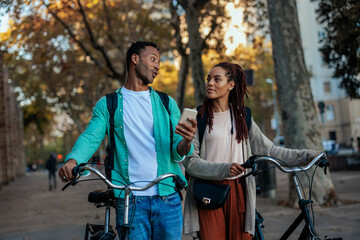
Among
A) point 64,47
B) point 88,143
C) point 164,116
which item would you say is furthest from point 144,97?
point 64,47

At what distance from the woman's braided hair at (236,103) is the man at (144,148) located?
1.55 ft

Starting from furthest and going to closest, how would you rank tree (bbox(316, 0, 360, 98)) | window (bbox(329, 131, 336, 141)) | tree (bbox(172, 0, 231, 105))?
1. window (bbox(329, 131, 336, 141))
2. tree (bbox(316, 0, 360, 98))
3. tree (bbox(172, 0, 231, 105))

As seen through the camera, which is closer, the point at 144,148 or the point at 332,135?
the point at 144,148

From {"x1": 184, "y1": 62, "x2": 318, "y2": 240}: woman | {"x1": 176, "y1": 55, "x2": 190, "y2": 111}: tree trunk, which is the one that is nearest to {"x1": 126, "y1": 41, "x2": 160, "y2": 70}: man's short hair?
{"x1": 184, "y1": 62, "x2": 318, "y2": 240}: woman

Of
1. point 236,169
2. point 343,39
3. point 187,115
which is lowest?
point 236,169

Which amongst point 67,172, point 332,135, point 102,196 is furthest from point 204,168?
point 332,135

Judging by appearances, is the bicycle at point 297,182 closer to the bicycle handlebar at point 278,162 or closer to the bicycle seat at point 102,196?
the bicycle handlebar at point 278,162

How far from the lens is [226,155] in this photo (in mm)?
3822

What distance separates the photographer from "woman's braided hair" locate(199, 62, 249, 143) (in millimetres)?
3857

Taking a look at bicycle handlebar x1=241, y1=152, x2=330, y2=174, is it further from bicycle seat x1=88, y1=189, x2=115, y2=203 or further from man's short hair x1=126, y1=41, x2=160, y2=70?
man's short hair x1=126, y1=41, x2=160, y2=70

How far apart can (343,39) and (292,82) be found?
22.2ft

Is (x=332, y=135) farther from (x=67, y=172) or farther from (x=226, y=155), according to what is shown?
(x=67, y=172)

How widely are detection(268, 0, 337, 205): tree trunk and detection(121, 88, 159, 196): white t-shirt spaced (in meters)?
8.34

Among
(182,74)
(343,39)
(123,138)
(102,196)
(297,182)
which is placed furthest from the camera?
(182,74)
